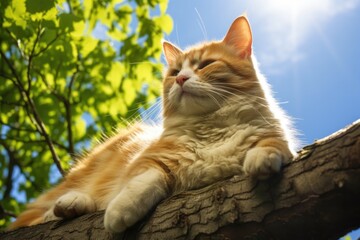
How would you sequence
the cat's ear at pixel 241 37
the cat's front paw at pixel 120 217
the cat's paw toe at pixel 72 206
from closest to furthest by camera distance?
1. the cat's front paw at pixel 120 217
2. the cat's paw toe at pixel 72 206
3. the cat's ear at pixel 241 37

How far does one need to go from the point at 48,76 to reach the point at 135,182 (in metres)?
2.16

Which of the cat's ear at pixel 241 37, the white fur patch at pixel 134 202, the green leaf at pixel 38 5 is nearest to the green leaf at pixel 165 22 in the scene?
the cat's ear at pixel 241 37

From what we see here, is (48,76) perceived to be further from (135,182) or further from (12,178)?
(135,182)

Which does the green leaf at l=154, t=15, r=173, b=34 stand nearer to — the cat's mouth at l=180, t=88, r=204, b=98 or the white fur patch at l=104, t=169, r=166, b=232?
the cat's mouth at l=180, t=88, r=204, b=98

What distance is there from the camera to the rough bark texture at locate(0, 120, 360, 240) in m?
1.23

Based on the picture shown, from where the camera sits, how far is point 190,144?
2.06 metres

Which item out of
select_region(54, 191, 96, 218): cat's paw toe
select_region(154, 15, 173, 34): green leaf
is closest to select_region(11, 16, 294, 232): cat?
select_region(54, 191, 96, 218): cat's paw toe

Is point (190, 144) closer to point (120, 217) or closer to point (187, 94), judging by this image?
point (187, 94)

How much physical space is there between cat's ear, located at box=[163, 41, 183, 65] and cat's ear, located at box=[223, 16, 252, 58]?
1.16ft

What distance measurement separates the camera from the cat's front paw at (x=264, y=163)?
1468 mm

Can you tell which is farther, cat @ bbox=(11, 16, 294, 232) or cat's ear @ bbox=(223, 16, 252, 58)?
cat's ear @ bbox=(223, 16, 252, 58)

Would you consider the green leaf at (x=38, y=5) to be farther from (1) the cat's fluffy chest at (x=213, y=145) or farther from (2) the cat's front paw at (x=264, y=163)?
(2) the cat's front paw at (x=264, y=163)

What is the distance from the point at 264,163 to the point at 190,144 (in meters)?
0.64

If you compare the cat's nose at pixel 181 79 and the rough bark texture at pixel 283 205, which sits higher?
the cat's nose at pixel 181 79
